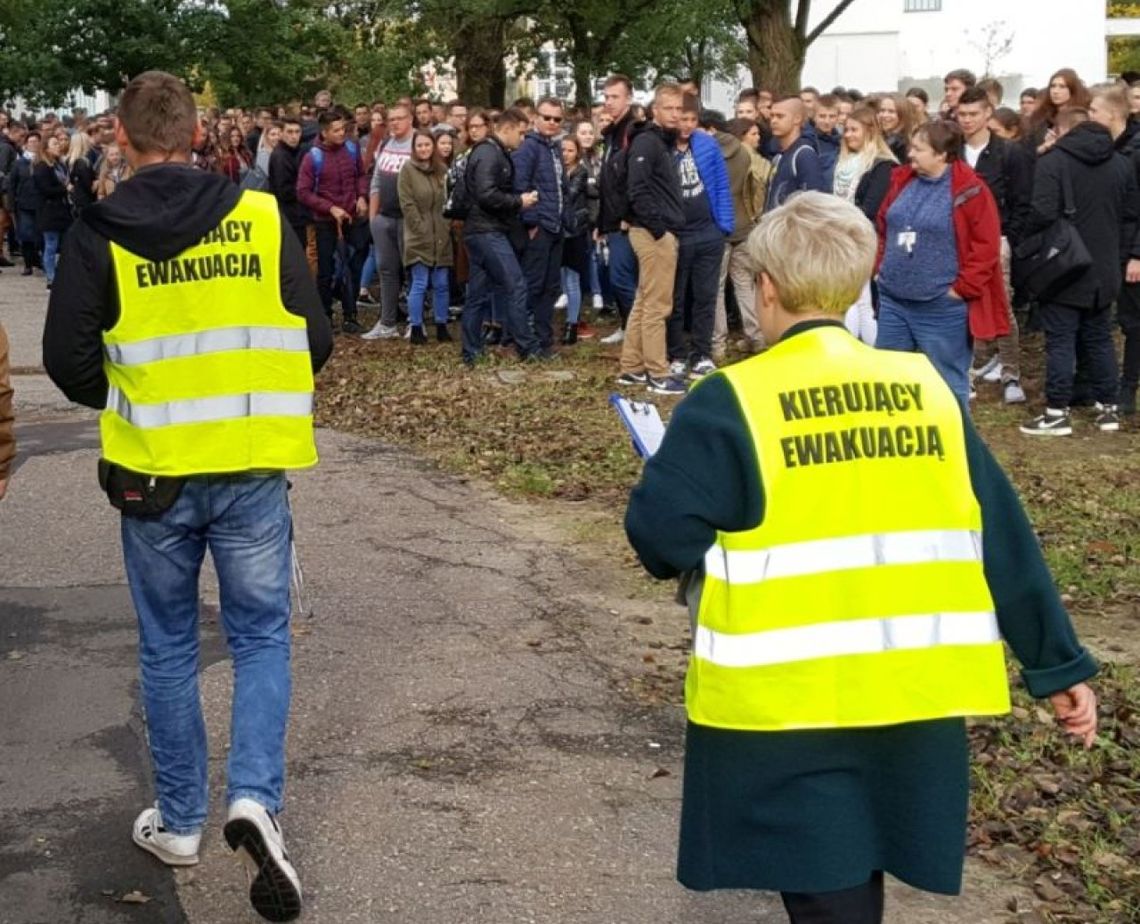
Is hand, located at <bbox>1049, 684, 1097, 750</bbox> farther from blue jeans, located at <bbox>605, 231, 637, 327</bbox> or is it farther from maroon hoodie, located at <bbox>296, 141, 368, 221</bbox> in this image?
maroon hoodie, located at <bbox>296, 141, 368, 221</bbox>

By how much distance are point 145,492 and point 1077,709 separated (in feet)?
7.90

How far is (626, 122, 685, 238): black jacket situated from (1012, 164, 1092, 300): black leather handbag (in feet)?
8.43

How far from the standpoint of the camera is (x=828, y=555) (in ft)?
10.7

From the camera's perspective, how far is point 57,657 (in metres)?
6.92

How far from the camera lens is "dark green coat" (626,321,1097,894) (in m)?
3.25

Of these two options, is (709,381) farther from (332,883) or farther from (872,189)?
(872,189)

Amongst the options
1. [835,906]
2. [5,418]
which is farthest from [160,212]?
Result: [835,906]

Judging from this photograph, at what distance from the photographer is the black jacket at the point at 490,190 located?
1385cm

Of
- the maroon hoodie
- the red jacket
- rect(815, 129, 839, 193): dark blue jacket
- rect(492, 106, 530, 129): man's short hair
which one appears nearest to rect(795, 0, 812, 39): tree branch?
rect(815, 129, 839, 193): dark blue jacket

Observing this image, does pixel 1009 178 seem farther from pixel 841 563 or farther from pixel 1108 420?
pixel 841 563

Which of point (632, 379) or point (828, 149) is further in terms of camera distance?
point (828, 149)

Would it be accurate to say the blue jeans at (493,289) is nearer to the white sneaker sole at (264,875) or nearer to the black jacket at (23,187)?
the white sneaker sole at (264,875)

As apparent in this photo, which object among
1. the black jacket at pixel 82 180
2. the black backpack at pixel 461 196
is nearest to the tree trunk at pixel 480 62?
the black jacket at pixel 82 180

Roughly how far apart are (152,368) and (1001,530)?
7.54 feet
